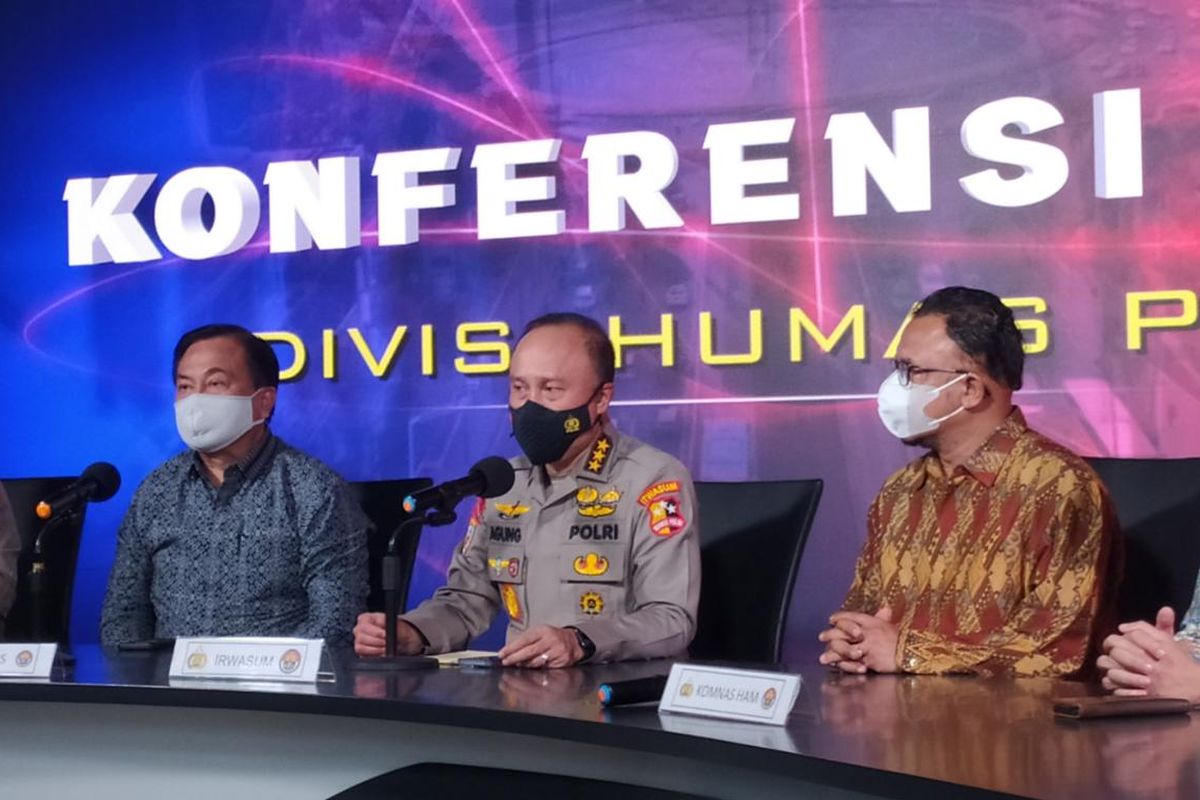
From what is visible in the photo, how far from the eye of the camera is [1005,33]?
163 inches

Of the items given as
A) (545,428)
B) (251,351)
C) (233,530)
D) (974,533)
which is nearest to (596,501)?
(545,428)

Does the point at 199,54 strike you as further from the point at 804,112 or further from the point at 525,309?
the point at 804,112

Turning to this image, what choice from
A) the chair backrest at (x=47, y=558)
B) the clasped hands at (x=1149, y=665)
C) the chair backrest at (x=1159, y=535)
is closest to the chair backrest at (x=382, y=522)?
the chair backrest at (x=47, y=558)

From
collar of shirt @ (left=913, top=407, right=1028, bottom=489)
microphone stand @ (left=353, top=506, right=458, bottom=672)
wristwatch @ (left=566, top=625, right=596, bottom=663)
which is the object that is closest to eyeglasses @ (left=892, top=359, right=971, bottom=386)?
collar of shirt @ (left=913, top=407, right=1028, bottom=489)

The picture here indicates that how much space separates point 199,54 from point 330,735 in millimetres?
3288

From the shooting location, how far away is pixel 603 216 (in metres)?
4.56

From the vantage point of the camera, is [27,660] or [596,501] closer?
[27,660]

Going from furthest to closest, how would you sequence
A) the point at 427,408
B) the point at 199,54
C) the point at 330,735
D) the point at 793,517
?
1. the point at 199,54
2. the point at 427,408
3. the point at 793,517
4. the point at 330,735

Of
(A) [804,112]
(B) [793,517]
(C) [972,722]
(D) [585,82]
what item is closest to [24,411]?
(D) [585,82]

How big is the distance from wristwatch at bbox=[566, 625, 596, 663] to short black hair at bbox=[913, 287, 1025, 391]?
82 centimetres

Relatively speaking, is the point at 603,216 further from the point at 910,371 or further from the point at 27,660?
the point at 27,660

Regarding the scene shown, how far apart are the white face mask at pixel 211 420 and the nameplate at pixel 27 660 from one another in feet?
3.22

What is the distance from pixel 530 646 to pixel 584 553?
0.52 meters

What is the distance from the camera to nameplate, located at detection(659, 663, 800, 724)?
1.91 metres
